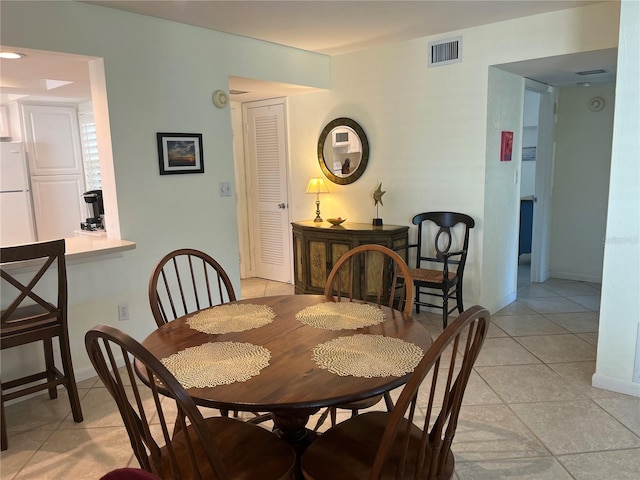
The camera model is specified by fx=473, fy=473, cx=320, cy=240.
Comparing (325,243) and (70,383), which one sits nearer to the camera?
(70,383)

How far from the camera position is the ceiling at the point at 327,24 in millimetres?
3062

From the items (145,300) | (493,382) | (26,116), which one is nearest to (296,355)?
(493,382)

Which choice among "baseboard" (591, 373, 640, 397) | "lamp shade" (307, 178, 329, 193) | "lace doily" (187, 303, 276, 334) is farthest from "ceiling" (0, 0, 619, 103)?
"baseboard" (591, 373, 640, 397)

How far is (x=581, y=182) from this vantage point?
505 centimetres

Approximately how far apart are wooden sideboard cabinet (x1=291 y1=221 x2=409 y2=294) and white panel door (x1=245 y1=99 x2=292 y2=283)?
0.60 meters

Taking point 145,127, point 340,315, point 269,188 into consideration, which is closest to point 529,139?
point 269,188

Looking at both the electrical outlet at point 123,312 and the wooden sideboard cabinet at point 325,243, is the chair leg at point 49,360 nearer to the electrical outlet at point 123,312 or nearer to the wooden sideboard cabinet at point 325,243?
the electrical outlet at point 123,312

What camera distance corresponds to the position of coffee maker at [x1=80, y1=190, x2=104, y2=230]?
3.88m

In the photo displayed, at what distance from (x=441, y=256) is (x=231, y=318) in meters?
2.46

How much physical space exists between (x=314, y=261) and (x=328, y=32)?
202 centimetres

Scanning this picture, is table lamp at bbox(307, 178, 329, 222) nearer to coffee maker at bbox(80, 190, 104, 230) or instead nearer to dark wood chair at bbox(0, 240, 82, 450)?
coffee maker at bbox(80, 190, 104, 230)

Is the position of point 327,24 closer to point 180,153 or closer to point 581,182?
point 180,153

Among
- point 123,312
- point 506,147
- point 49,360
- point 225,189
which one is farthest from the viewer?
point 506,147

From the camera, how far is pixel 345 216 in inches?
190
